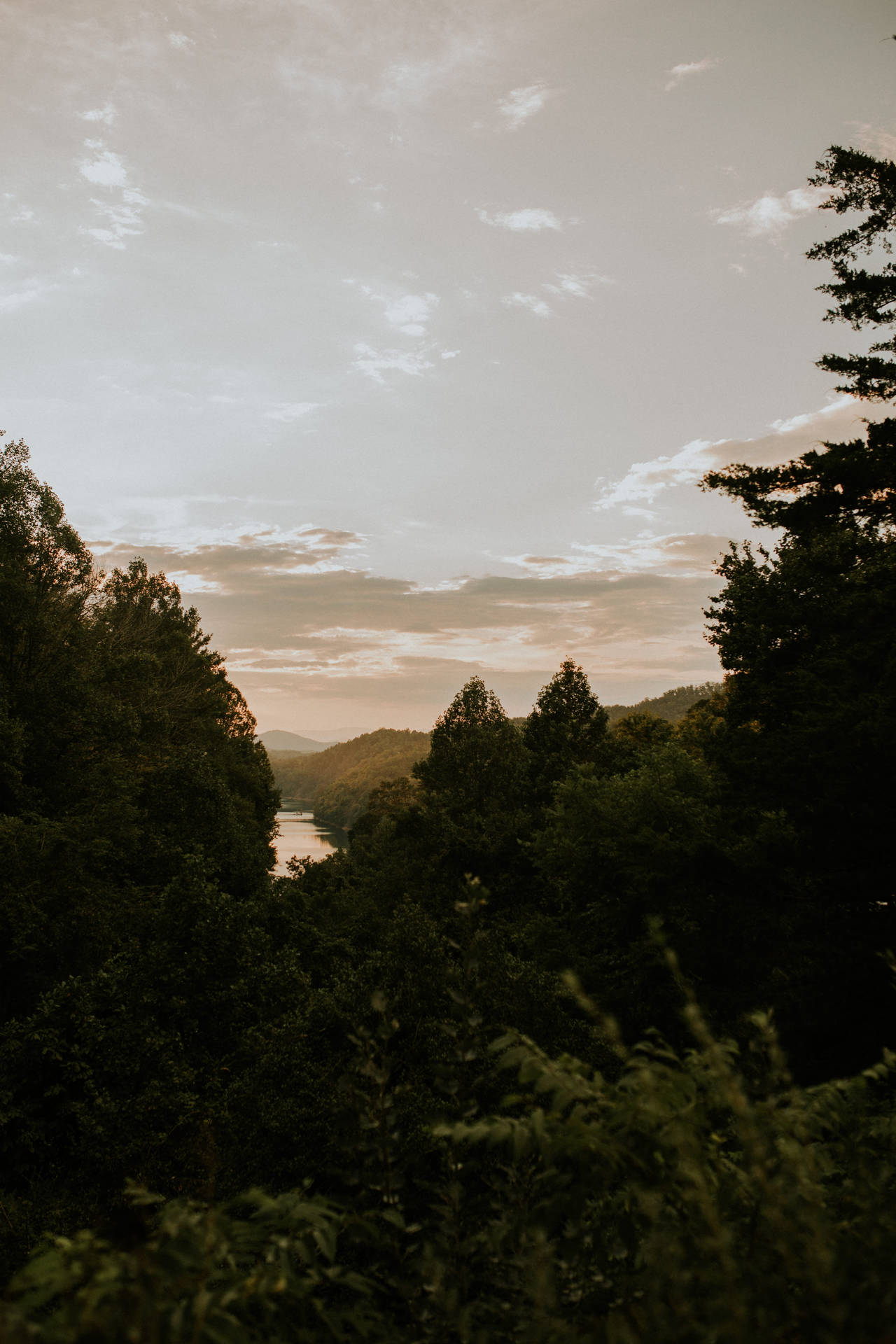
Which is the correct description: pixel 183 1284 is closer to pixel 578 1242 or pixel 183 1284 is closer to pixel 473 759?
pixel 578 1242

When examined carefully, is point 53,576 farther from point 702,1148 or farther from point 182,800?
point 702,1148

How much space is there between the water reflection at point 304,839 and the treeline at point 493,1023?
157ft

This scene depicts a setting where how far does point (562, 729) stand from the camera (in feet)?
111

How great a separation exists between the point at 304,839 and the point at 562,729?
86.9 meters

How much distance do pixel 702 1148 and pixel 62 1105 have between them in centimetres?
1541

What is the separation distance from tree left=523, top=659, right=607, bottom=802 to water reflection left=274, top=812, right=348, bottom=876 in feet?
125

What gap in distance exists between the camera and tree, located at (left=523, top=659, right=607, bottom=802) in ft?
107

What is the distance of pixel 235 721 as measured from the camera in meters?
48.1

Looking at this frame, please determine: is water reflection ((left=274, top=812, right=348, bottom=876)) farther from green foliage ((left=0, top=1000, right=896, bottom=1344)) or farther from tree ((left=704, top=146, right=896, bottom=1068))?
green foliage ((left=0, top=1000, right=896, bottom=1344))

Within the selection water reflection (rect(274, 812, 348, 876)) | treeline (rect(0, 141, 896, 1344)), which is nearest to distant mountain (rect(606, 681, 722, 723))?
water reflection (rect(274, 812, 348, 876))

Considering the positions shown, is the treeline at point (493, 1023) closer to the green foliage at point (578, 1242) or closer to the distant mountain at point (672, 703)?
the green foliage at point (578, 1242)

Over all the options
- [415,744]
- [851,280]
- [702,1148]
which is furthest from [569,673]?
[415,744]

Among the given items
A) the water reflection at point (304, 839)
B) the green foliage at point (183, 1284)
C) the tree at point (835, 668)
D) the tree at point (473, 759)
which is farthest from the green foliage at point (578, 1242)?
the water reflection at point (304, 839)

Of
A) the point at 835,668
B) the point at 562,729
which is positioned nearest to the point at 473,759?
the point at 562,729
